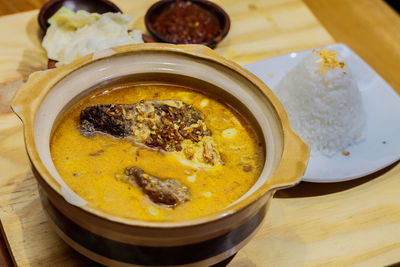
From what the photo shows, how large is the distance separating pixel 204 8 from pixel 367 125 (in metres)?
1.19

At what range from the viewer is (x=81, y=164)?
1516mm

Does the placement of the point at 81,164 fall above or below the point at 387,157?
above

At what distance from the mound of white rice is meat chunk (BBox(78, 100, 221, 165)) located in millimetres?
779

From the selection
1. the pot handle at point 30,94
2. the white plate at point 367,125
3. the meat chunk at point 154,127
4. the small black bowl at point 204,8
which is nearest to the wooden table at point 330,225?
the white plate at point 367,125

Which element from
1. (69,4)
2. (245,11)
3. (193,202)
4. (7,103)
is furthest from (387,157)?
(69,4)

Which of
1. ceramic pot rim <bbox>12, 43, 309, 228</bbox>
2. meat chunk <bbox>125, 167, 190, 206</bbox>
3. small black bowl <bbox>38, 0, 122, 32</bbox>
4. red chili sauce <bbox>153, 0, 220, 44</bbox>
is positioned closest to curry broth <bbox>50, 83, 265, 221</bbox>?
meat chunk <bbox>125, 167, 190, 206</bbox>

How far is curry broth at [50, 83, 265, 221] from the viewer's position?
142 cm

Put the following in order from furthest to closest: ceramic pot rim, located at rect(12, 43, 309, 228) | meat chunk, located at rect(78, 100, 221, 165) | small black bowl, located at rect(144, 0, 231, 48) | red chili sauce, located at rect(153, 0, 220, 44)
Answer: red chili sauce, located at rect(153, 0, 220, 44) < small black bowl, located at rect(144, 0, 231, 48) < meat chunk, located at rect(78, 100, 221, 165) < ceramic pot rim, located at rect(12, 43, 309, 228)

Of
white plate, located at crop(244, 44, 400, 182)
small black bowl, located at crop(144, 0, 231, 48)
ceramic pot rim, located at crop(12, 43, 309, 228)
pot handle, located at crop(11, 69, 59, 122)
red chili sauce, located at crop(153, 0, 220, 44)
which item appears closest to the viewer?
ceramic pot rim, located at crop(12, 43, 309, 228)

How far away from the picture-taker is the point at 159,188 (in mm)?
1418

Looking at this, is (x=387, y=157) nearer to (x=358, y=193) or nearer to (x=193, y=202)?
(x=358, y=193)

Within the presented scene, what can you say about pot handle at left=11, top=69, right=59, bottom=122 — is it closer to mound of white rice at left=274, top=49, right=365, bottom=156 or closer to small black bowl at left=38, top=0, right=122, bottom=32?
small black bowl at left=38, top=0, right=122, bottom=32

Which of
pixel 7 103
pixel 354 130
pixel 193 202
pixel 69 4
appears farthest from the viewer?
pixel 69 4

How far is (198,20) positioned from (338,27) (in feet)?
3.62
